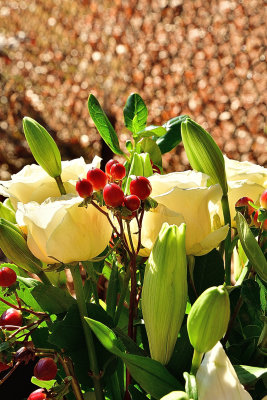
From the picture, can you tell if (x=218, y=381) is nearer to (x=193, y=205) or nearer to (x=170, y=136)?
(x=193, y=205)

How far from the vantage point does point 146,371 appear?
33 centimetres

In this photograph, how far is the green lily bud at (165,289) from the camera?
333 mm

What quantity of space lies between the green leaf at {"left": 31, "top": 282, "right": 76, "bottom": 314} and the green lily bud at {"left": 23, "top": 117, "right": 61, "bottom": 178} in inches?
3.3

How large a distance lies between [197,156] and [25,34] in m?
1.39

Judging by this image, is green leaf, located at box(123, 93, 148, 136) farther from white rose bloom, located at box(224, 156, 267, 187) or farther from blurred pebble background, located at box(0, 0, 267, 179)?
blurred pebble background, located at box(0, 0, 267, 179)

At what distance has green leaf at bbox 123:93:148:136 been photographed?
0.45 meters

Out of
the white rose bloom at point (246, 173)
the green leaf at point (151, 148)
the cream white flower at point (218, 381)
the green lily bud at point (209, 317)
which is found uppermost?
the green leaf at point (151, 148)

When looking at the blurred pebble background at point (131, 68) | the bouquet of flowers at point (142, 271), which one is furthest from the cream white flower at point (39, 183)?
the blurred pebble background at point (131, 68)

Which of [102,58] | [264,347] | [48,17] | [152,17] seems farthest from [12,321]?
[48,17]

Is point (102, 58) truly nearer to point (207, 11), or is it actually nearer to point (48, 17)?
point (48, 17)

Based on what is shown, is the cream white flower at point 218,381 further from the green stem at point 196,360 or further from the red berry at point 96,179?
the red berry at point 96,179

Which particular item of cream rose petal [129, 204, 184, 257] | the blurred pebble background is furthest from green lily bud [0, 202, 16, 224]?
the blurred pebble background

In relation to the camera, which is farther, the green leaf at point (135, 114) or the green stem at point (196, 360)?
the green leaf at point (135, 114)

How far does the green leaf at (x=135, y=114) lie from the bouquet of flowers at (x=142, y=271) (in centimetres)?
Answer: 1
